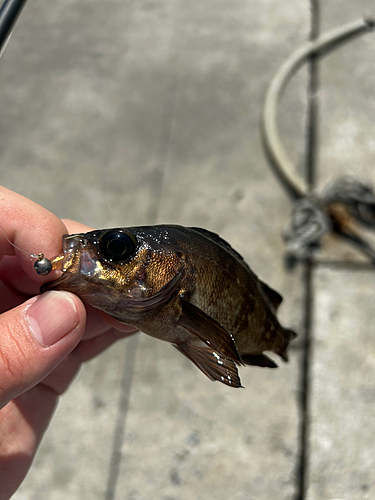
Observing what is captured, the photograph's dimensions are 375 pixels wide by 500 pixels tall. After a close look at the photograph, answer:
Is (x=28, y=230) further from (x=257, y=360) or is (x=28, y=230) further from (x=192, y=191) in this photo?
(x=192, y=191)

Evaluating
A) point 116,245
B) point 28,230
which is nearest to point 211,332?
point 116,245

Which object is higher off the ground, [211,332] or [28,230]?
[28,230]

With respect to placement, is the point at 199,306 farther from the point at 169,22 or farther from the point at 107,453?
the point at 169,22

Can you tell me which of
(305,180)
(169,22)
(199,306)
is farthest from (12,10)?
(169,22)

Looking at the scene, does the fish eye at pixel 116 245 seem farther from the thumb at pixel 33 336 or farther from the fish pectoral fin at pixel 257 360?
the fish pectoral fin at pixel 257 360

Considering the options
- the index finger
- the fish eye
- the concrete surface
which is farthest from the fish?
the concrete surface

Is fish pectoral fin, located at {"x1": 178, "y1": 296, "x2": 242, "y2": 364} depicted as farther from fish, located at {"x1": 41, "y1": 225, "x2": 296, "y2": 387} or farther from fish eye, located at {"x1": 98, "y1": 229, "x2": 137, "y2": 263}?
fish eye, located at {"x1": 98, "y1": 229, "x2": 137, "y2": 263}
